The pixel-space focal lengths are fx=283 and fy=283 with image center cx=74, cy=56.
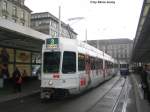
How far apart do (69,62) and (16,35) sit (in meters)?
4.36

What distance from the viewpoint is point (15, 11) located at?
71.4 metres

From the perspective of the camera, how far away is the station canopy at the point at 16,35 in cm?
1510

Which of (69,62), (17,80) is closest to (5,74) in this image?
(17,80)

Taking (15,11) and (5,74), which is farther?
(15,11)

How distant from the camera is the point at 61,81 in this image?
48.2 ft

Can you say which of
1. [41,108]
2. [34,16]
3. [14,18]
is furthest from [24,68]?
[34,16]

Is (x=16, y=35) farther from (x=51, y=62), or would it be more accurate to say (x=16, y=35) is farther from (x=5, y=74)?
(x=5, y=74)

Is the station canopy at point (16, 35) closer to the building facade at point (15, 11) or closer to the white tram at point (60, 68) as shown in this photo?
the white tram at point (60, 68)

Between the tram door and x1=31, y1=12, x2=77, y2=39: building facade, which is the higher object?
x1=31, y1=12, x2=77, y2=39: building facade

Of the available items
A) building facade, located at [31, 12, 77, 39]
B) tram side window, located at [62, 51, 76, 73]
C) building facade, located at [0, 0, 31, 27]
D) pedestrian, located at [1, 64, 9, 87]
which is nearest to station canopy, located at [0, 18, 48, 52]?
pedestrian, located at [1, 64, 9, 87]

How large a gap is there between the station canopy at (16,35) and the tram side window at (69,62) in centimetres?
321

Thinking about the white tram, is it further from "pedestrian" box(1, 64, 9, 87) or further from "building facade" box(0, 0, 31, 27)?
"building facade" box(0, 0, 31, 27)

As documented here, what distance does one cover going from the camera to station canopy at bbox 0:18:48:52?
1510 cm

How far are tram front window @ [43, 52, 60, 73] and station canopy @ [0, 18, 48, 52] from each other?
2.34 m
